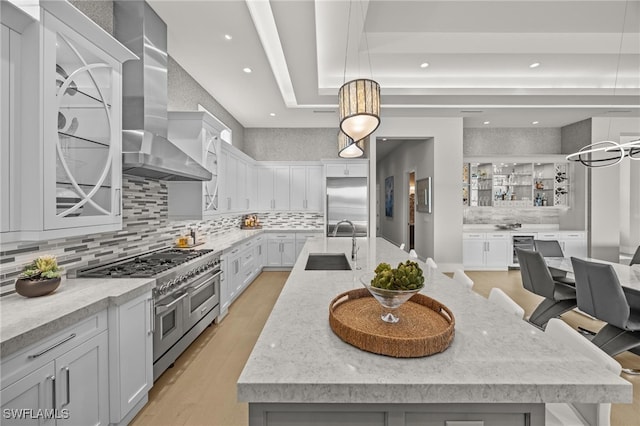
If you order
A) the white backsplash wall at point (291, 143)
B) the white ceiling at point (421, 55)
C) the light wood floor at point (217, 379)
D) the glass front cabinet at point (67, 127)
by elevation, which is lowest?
the light wood floor at point (217, 379)

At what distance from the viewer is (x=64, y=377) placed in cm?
132

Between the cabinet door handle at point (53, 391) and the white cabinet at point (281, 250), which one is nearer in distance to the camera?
the cabinet door handle at point (53, 391)

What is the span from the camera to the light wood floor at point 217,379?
1857mm

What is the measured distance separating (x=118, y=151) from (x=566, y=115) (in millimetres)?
7304

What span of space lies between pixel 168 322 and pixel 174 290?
0.84 feet

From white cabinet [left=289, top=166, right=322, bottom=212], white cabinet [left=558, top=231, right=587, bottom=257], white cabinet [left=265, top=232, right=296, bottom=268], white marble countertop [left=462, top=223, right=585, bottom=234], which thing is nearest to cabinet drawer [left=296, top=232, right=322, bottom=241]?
white cabinet [left=265, top=232, right=296, bottom=268]

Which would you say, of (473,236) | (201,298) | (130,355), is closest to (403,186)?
(473,236)

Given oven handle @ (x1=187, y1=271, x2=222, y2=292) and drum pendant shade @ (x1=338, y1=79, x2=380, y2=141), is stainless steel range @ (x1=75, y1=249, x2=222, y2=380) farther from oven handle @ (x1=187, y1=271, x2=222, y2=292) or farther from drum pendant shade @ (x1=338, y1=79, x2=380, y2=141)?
drum pendant shade @ (x1=338, y1=79, x2=380, y2=141)

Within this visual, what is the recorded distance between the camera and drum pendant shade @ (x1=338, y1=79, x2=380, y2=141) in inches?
76.0

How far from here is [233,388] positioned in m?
2.12

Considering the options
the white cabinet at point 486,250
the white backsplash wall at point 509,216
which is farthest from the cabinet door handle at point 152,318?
the white backsplash wall at point 509,216

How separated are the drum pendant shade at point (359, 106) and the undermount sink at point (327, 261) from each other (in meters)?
1.32

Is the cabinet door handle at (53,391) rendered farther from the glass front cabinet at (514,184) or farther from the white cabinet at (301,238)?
the glass front cabinet at (514,184)

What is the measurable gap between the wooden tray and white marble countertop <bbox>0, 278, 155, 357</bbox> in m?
1.27
